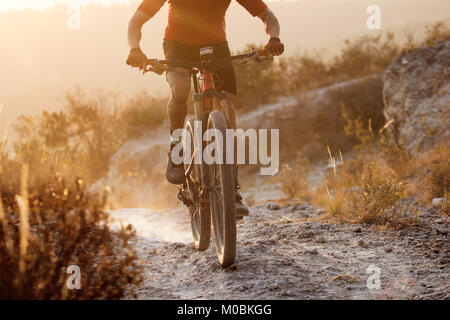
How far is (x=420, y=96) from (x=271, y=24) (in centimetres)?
543

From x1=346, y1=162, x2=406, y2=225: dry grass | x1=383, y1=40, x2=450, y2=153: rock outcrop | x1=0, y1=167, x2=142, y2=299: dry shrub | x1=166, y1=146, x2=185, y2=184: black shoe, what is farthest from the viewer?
x1=383, y1=40, x2=450, y2=153: rock outcrop

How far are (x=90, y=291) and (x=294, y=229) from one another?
95.2 inches

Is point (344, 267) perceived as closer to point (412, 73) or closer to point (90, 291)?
point (90, 291)

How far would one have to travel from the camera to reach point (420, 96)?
→ 8.09 meters

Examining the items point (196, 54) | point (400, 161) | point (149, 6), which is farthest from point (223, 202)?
point (400, 161)

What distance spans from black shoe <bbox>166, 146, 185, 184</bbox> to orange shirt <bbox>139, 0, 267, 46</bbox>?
1024mm

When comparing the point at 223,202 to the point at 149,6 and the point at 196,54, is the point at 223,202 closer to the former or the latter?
the point at 196,54

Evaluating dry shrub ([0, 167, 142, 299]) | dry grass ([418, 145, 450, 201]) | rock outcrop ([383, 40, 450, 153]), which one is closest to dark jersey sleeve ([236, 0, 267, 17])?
dry shrub ([0, 167, 142, 299])

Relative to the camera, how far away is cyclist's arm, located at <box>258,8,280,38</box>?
11.7ft

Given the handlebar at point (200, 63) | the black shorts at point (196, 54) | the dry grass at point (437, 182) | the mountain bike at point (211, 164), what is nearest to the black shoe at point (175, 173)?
the mountain bike at point (211, 164)

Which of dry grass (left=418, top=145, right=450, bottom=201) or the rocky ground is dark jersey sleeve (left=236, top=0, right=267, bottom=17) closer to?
the rocky ground

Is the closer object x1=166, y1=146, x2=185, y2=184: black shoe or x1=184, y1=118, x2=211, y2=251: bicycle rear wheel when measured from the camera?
x1=184, y1=118, x2=211, y2=251: bicycle rear wheel

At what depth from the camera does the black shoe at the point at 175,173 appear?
3.83 meters
